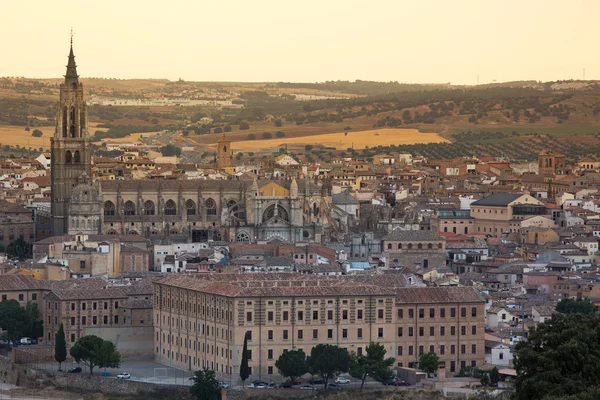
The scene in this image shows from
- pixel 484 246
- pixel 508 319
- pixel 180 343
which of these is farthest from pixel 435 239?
pixel 180 343

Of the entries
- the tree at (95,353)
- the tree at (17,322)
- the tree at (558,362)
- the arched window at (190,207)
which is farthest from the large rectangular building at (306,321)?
the arched window at (190,207)

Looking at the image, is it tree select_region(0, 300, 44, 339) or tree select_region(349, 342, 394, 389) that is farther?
tree select_region(0, 300, 44, 339)

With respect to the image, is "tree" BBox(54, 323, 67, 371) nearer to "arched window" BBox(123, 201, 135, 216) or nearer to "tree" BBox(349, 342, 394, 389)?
"tree" BBox(349, 342, 394, 389)

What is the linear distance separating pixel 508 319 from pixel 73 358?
64.5ft

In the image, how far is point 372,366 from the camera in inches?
3374

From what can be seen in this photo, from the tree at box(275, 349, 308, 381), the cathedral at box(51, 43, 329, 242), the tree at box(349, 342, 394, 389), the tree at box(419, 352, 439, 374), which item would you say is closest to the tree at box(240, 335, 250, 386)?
the tree at box(275, 349, 308, 381)

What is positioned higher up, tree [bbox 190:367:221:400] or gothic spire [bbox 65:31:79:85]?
gothic spire [bbox 65:31:79:85]

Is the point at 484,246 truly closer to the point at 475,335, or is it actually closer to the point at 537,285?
the point at 537,285

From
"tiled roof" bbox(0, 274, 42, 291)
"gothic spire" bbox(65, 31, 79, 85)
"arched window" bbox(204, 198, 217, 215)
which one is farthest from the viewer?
"gothic spire" bbox(65, 31, 79, 85)

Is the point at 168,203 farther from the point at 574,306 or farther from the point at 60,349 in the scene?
the point at 60,349

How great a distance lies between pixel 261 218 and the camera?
134 metres

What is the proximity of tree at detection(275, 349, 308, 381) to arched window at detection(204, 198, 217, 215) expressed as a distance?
51745mm

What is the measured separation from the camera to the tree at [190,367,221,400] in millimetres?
84250

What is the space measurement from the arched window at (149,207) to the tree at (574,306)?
4278 cm
